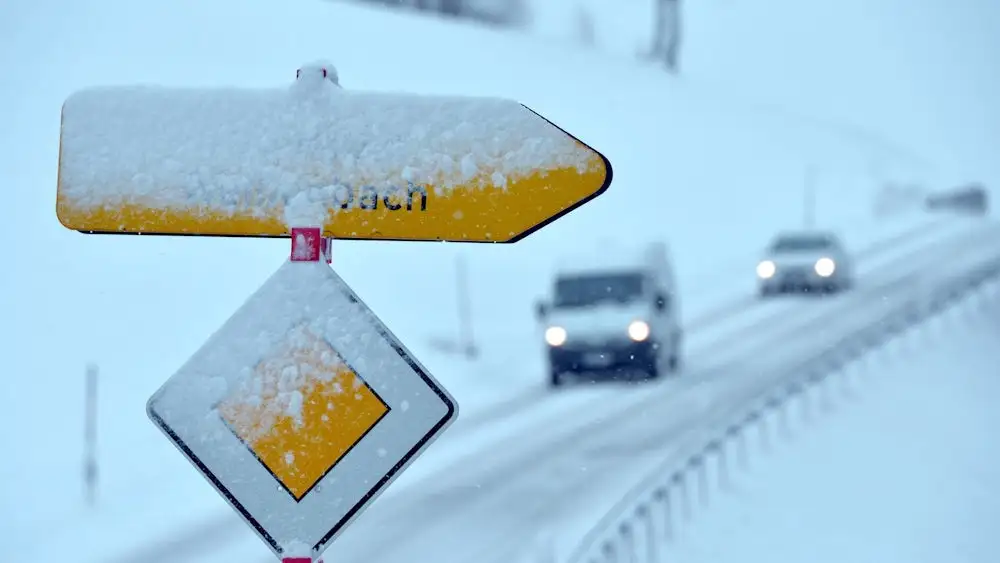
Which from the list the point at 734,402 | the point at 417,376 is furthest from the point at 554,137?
the point at 734,402

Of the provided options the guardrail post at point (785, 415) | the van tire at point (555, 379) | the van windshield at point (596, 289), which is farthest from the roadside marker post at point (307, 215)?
the van tire at point (555, 379)

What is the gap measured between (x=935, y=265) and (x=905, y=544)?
2555 centimetres

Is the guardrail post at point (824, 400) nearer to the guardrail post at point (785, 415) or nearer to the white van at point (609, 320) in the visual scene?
the guardrail post at point (785, 415)

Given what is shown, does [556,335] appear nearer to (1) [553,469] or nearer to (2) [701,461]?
(1) [553,469]

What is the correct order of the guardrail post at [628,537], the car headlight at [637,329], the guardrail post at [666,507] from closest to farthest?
the guardrail post at [628,537], the guardrail post at [666,507], the car headlight at [637,329]

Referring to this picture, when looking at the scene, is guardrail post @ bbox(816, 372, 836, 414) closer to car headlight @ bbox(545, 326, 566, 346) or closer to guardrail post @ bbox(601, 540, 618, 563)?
car headlight @ bbox(545, 326, 566, 346)

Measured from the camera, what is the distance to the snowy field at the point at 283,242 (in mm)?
15672

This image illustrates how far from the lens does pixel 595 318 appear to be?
17703 millimetres

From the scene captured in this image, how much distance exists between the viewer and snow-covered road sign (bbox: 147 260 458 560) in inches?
115

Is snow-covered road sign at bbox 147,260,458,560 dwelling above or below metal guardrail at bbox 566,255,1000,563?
above

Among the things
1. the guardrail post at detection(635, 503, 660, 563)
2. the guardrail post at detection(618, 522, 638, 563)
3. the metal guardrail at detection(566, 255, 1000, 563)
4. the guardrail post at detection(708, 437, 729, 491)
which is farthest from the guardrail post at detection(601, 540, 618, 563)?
the guardrail post at detection(708, 437, 729, 491)

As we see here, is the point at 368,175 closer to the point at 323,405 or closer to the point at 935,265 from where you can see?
the point at 323,405

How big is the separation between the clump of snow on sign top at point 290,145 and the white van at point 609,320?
14521mm

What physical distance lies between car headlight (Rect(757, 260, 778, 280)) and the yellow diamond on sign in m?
26.2
